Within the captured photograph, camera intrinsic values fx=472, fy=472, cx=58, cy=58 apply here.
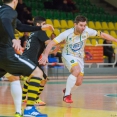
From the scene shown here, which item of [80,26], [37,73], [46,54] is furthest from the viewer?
[80,26]

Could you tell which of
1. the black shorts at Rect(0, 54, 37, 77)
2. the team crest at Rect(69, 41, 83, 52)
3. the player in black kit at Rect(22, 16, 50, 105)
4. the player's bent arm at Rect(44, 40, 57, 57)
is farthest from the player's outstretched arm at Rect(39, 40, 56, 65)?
the black shorts at Rect(0, 54, 37, 77)

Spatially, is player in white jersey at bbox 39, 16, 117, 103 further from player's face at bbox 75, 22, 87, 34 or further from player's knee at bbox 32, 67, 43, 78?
player's knee at bbox 32, 67, 43, 78

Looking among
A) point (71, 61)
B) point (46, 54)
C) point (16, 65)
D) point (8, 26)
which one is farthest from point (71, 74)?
point (8, 26)

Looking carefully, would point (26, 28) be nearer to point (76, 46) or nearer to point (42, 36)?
point (42, 36)

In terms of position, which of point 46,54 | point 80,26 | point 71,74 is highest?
point 80,26

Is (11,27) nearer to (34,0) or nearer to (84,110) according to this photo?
(84,110)

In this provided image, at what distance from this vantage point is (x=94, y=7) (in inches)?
1016

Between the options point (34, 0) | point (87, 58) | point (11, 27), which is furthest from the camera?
point (34, 0)

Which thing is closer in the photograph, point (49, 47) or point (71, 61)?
point (49, 47)

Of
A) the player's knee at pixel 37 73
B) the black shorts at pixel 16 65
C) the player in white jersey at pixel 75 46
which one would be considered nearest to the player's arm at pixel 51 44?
the player in white jersey at pixel 75 46

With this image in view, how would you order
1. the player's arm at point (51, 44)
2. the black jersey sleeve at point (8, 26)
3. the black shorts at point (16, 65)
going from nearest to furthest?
the black jersey sleeve at point (8, 26) < the black shorts at point (16, 65) < the player's arm at point (51, 44)

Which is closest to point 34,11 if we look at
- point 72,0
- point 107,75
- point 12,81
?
point 72,0

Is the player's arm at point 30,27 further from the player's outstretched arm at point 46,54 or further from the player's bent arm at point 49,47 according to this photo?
the player's bent arm at point 49,47

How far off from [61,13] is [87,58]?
210 inches
